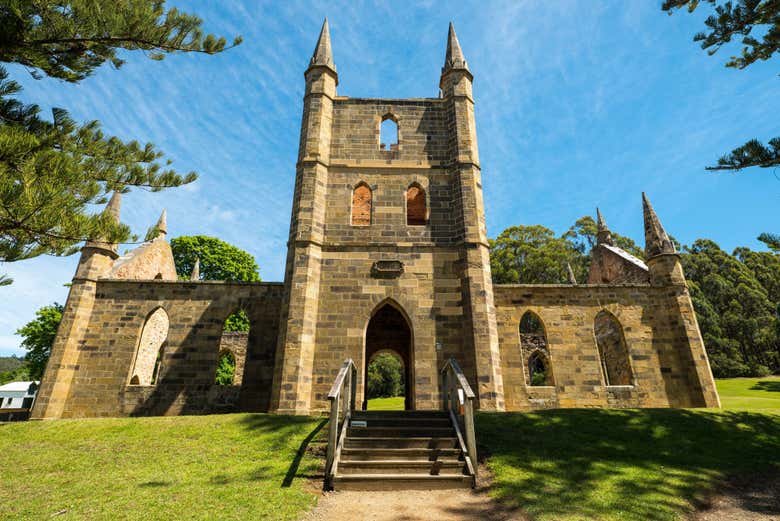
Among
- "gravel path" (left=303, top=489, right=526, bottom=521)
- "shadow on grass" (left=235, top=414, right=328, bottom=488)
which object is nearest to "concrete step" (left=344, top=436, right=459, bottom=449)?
"shadow on grass" (left=235, top=414, right=328, bottom=488)

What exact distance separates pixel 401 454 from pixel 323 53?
15.1 metres

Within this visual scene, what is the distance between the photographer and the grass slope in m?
5.68

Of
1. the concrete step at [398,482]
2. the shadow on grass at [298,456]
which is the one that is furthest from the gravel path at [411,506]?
the shadow on grass at [298,456]

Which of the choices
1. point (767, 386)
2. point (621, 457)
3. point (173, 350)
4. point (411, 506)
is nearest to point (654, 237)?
point (621, 457)

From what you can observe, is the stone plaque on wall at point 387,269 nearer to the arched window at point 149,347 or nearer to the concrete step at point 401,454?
the concrete step at point 401,454

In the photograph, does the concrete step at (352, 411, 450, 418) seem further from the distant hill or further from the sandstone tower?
the distant hill

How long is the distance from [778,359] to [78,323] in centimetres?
4967

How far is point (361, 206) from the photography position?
15.5 metres

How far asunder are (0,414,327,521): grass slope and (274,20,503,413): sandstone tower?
8.01 feet

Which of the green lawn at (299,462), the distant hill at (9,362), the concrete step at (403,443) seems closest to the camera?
the green lawn at (299,462)

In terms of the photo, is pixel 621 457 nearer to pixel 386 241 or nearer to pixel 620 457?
pixel 620 457

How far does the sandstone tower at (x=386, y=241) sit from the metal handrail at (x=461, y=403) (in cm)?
166

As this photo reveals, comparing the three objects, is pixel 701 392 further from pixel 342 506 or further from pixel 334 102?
Answer: pixel 334 102

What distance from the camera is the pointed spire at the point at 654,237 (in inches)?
599
